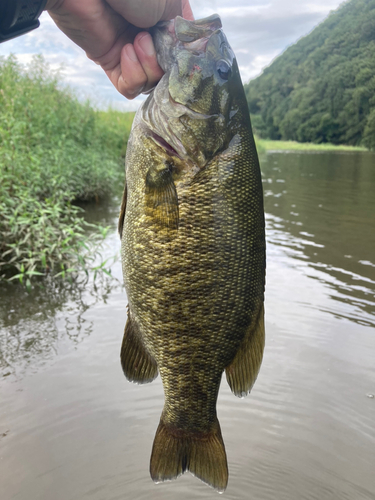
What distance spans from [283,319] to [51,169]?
183 inches

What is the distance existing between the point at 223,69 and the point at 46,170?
6101 millimetres

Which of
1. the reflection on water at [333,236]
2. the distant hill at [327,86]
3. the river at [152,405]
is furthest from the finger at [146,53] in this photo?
the distant hill at [327,86]

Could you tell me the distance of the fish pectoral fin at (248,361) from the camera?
1.80 metres

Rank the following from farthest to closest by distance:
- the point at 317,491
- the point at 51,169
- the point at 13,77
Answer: the point at 13,77
the point at 51,169
the point at 317,491

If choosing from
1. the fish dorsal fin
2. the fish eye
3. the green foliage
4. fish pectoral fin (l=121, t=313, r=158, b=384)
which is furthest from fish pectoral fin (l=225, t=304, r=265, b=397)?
the green foliage

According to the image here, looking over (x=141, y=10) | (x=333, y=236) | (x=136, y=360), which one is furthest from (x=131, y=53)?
(x=333, y=236)

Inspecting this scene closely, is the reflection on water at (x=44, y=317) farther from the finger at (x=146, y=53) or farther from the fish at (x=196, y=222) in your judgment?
the finger at (x=146, y=53)

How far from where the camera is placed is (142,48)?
1.85m

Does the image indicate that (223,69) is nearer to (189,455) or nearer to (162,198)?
(162,198)

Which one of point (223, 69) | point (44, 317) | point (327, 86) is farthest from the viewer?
point (327, 86)

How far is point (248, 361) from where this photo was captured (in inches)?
71.9

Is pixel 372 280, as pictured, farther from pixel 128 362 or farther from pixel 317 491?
pixel 128 362

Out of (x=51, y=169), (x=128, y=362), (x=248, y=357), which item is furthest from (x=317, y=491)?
(x=51, y=169)

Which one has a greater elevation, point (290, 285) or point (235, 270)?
point (235, 270)
